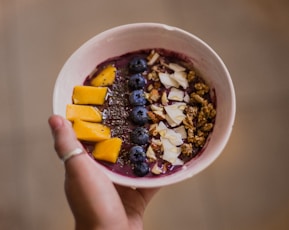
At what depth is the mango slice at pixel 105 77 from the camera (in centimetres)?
88

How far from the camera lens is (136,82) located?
0.86m

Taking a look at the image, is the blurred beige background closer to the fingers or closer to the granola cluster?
the granola cluster

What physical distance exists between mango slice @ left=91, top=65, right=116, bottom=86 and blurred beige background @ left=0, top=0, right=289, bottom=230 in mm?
495

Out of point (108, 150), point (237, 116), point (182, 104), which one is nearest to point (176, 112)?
point (182, 104)

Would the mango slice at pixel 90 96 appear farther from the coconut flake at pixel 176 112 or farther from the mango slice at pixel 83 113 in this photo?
the coconut flake at pixel 176 112

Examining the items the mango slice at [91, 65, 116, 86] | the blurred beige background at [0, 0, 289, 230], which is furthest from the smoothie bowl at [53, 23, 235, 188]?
the blurred beige background at [0, 0, 289, 230]

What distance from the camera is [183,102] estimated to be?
2.87 ft

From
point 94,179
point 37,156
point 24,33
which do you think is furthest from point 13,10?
point 94,179

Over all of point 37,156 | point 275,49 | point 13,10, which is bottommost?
point 37,156

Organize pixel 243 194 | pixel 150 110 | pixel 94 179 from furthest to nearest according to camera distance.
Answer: pixel 243 194
pixel 150 110
pixel 94 179

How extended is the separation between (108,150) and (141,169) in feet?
0.21

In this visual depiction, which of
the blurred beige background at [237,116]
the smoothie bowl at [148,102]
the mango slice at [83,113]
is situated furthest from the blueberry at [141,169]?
the blurred beige background at [237,116]

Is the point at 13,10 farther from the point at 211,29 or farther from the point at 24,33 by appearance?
the point at 211,29

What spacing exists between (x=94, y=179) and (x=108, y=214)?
2.5 inches
